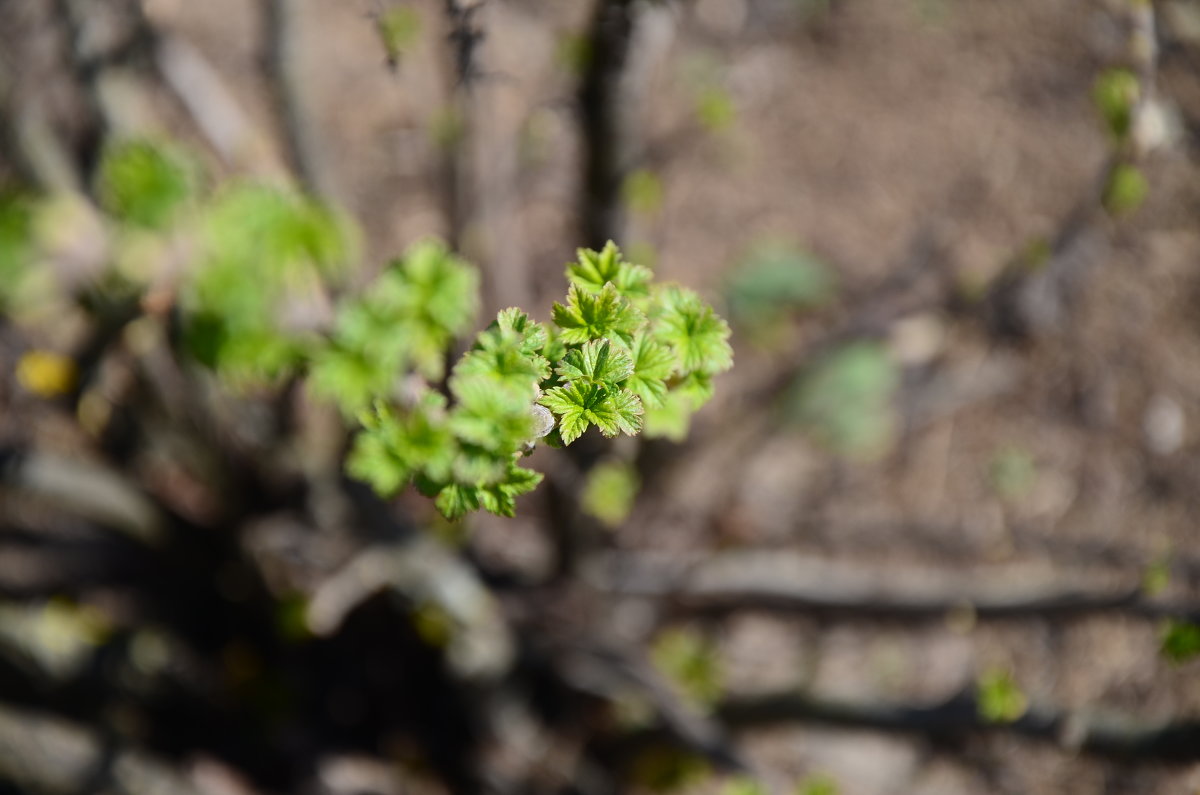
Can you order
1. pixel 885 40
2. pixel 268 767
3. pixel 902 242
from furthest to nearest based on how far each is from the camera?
pixel 885 40 → pixel 902 242 → pixel 268 767

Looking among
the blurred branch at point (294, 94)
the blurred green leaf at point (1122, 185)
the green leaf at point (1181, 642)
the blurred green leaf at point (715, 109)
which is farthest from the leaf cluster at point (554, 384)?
the blurred green leaf at point (715, 109)

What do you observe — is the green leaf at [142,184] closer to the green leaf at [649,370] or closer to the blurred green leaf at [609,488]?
the blurred green leaf at [609,488]

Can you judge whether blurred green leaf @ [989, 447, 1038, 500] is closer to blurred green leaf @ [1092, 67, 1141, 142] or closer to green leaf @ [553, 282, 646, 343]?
blurred green leaf @ [1092, 67, 1141, 142]

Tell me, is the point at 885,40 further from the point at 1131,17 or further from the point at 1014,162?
the point at 1131,17

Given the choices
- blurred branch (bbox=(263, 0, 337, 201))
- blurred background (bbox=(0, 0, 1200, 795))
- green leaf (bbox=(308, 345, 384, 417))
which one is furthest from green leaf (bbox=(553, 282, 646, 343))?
blurred branch (bbox=(263, 0, 337, 201))

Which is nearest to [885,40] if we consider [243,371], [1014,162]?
[1014,162]

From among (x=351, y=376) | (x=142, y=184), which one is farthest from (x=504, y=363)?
(x=142, y=184)

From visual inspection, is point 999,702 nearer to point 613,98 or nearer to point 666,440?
point 666,440
